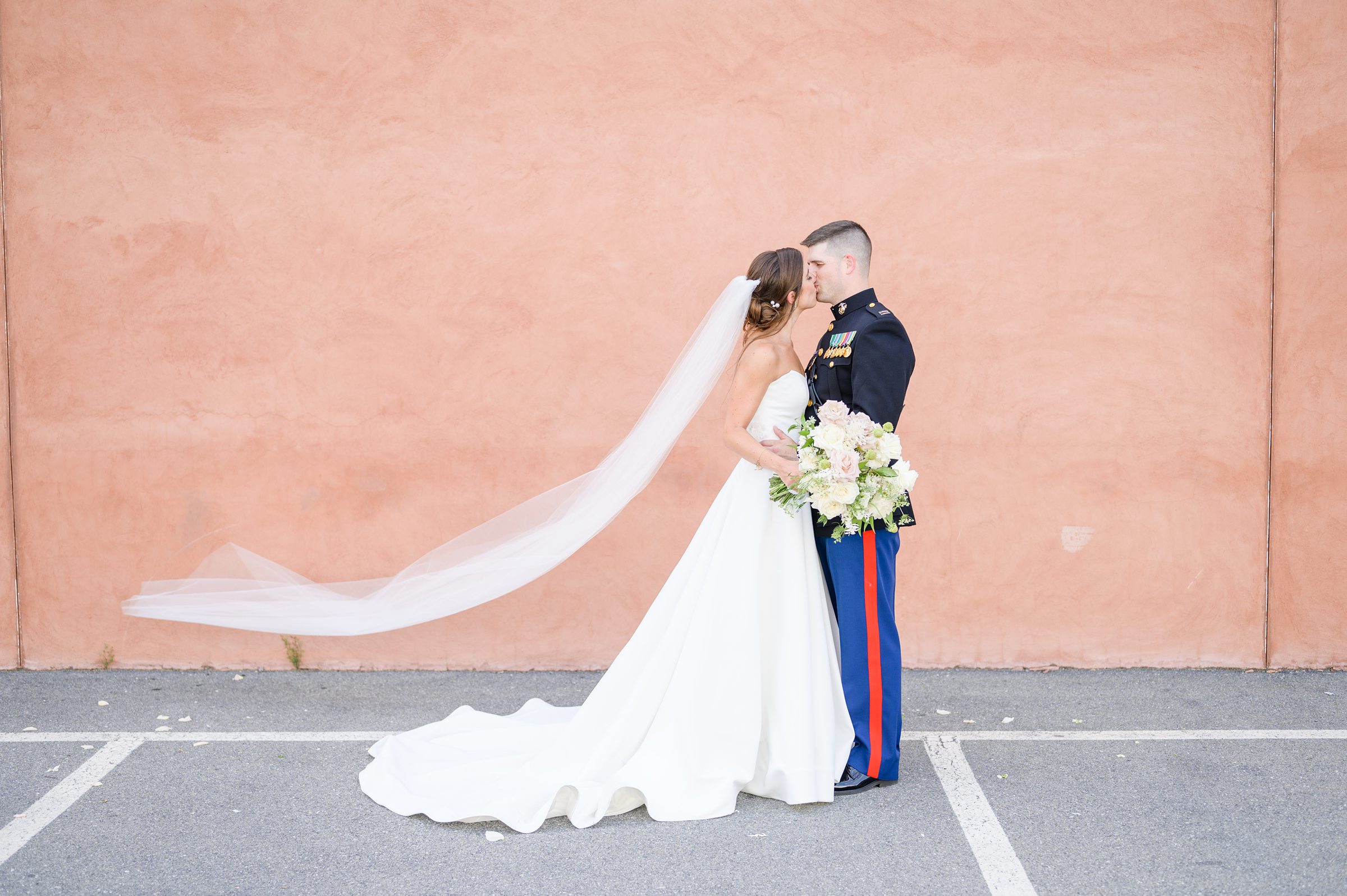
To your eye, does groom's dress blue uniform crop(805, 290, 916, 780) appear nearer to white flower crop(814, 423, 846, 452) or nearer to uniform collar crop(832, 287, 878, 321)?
uniform collar crop(832, 287, 878, 321)

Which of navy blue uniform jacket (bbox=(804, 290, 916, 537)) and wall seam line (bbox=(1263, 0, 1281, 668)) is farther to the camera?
wall seam line (bbox=(1263, 0, 1281, 668))

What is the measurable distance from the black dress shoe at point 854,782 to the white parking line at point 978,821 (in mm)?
284

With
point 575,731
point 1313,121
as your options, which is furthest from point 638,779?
point 1313,121

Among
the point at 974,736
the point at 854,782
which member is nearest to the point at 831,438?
the point at 854,782

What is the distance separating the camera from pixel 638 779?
3.40 meters

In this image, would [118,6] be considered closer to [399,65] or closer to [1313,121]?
[399,65]

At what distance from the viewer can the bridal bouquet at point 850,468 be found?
3.24 m

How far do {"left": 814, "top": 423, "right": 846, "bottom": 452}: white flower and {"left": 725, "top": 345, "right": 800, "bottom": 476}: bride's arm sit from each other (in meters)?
0.31

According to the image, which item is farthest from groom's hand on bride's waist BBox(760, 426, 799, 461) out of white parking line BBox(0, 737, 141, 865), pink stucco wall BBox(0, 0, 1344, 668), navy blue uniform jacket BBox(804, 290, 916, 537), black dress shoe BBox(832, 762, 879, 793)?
white parking line BBox(0, 737, 141, 865)

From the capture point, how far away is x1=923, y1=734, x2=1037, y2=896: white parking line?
293 cm

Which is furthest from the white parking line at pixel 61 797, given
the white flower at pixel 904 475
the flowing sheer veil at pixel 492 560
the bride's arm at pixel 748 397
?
the white flower at pixel 904 475

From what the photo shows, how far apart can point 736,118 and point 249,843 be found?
3874 millimetres

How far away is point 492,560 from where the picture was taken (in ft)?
13.3

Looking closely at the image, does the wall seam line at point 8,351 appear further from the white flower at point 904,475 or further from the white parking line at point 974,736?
the white flower at point 904,475
